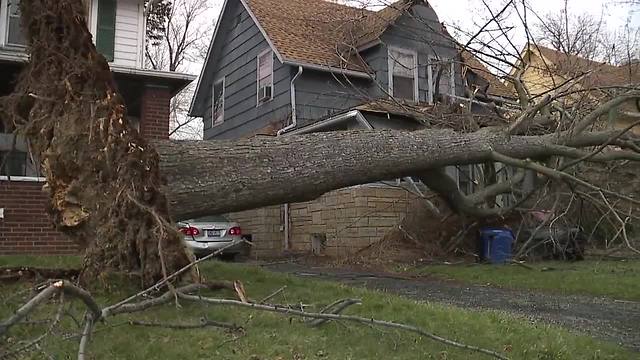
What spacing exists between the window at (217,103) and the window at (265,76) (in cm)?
264

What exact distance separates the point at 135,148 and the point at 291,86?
10691mm

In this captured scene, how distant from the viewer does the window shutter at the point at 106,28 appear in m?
12.7

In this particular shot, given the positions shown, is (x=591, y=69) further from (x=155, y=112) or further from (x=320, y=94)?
(x=155, y=112)

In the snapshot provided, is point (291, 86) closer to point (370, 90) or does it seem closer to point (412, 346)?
point (370, 90)

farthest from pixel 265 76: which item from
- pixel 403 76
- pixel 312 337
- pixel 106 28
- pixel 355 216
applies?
pixel 312 337

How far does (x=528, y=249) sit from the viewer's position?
1330 cm

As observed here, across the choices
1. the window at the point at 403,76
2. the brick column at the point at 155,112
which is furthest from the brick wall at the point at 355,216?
the brick column at the point at 155,112

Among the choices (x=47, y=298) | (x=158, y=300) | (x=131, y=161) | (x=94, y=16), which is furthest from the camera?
(x=94, y=16)

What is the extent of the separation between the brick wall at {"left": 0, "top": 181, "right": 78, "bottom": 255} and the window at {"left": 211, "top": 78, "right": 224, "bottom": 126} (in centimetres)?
956

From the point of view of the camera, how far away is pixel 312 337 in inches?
195

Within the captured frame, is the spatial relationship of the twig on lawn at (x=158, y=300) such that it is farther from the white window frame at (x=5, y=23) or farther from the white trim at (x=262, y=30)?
the white trim at (x=262, y=30)

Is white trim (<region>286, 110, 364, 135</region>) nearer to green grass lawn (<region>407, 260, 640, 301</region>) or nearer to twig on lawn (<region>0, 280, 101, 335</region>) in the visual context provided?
green grass lawn (<region>407, 260, 640, 301</region>)

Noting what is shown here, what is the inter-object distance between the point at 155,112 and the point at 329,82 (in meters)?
5.54

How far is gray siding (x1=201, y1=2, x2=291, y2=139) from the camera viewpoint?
17250mm
